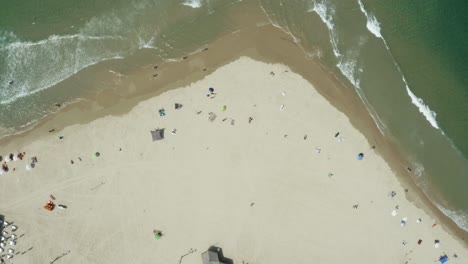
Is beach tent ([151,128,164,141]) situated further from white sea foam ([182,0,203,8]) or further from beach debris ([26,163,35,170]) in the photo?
white sea foam ([182,0,203,8])

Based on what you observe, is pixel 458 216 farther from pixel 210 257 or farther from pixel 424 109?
pixel 210 257

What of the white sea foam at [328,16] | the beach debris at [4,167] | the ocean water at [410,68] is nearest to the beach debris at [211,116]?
the ocean water at [410,68]

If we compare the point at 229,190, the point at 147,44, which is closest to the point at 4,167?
the point at 147,44

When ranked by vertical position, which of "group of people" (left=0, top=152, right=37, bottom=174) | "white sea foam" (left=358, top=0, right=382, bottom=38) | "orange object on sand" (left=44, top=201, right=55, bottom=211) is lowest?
"orange object on sand" (left=44, top=201, right=55, bottom=211)

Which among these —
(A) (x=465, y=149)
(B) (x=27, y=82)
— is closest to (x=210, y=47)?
(B) (x=27, y=82)

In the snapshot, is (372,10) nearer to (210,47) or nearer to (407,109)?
(407,109)

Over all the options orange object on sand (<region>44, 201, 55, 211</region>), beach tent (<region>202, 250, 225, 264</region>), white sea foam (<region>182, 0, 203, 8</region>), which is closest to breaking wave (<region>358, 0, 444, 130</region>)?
white sea foam (<region>182, 0, 203, 8</region>)
